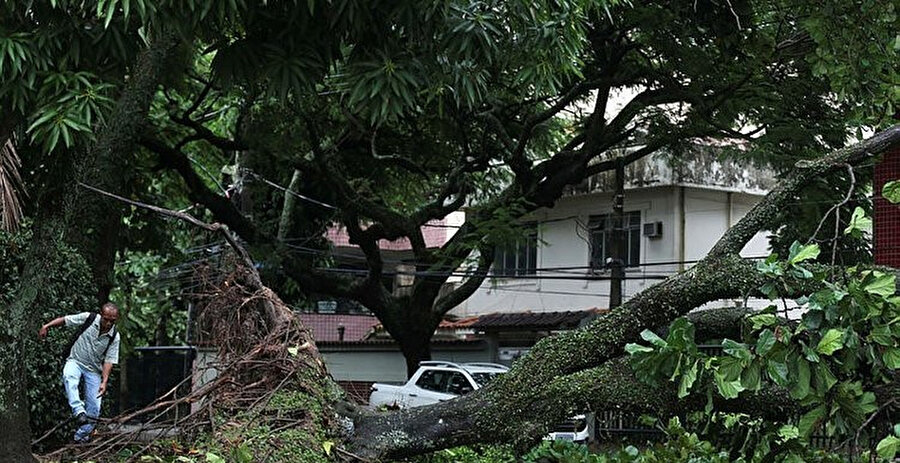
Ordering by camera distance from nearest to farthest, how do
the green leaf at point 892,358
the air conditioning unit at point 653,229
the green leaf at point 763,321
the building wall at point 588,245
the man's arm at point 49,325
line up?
the green leaf at point 892,358, the green leaf at point 763,321, the man's arm at point 49,325, the building wall at point 588,245, the air conditioning unit at point 653,229

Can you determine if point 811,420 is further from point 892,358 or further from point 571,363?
point 571,363

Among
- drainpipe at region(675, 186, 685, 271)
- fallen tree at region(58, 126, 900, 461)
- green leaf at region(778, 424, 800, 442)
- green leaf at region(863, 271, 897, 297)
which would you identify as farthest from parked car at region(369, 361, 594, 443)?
green leaf at region(863, 271, 897, 297)

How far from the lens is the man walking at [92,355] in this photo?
39.5 ft

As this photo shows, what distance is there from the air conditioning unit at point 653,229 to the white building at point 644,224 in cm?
2

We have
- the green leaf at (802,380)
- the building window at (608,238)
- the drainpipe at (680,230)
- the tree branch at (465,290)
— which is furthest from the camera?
the building window at (608,238)

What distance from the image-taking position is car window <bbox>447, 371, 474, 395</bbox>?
20.0 m

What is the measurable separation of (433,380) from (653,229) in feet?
25.3

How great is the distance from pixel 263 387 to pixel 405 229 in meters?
10.3

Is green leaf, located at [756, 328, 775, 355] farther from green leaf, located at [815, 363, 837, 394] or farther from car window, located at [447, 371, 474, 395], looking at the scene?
car window, located at [447, 371, 474, 395]

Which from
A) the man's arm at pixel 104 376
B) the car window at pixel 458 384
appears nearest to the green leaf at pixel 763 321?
the man's arm at pixel 104 376

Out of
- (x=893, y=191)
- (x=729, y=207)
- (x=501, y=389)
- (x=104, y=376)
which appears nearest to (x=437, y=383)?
(x=729, y=207)

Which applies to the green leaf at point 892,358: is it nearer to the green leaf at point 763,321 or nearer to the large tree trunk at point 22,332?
the green leaf at point 763,321

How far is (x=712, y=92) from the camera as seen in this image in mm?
17203

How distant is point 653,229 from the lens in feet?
86.4
